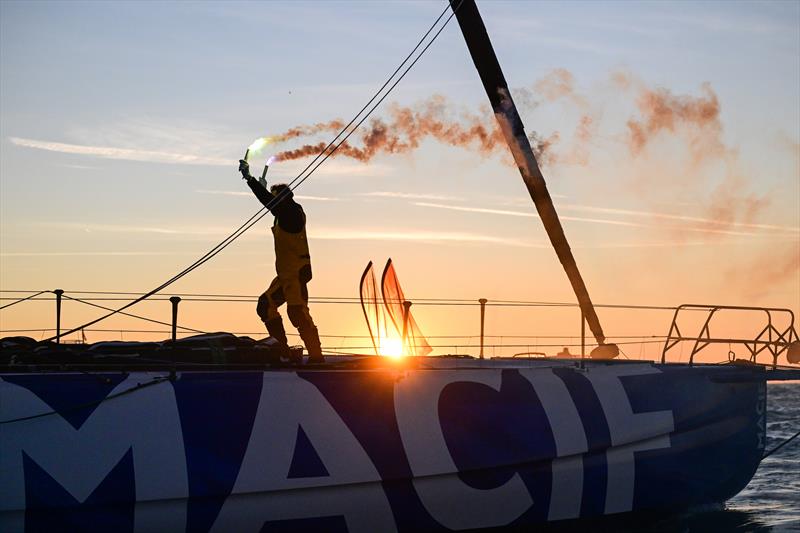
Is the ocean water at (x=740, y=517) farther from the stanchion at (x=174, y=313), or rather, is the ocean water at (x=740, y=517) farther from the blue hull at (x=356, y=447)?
the stanchion at (x=174, y=313)

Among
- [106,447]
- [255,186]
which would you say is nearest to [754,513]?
[255,186]

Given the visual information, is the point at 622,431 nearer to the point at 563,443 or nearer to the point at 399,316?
the point at 563,443

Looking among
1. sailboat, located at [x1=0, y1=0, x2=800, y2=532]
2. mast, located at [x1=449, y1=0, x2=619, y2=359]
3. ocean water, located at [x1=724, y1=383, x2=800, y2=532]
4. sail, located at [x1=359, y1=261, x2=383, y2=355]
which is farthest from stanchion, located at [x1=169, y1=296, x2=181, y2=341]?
ocean water, located at [x1=724, y1=383, x2=800, y2=532]

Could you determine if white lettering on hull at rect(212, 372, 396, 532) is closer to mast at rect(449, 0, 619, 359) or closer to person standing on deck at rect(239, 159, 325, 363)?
person standing on deck at rect(239, 159, 325, 363)

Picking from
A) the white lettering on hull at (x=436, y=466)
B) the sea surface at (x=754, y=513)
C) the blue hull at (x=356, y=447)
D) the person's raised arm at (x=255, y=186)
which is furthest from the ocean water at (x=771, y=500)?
the person's raised arm at (x=255, y=186)

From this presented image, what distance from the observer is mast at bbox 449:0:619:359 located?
55.3 feet

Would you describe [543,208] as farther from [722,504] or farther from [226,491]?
[226,491]

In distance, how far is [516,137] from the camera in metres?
17.3

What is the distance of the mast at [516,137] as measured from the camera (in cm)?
1684

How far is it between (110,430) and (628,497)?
24.9 feet

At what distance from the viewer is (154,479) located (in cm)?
1261

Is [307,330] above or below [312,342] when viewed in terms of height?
above

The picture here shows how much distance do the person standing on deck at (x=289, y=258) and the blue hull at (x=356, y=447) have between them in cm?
93

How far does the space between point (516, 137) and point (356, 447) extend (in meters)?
5.68
